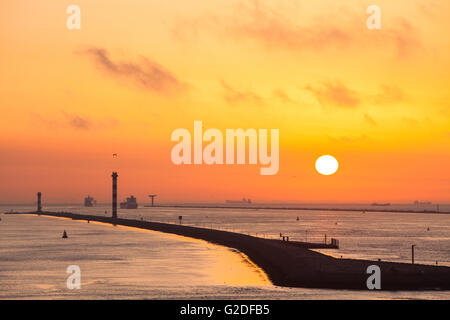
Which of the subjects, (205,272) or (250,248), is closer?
(205,272)

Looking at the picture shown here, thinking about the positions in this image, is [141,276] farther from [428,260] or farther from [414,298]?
[428,260]

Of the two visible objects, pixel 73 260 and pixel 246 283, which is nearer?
pixel 246 283
